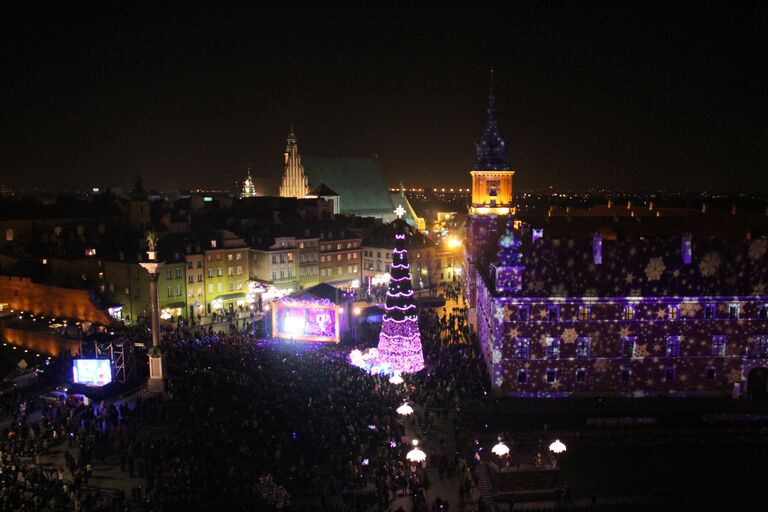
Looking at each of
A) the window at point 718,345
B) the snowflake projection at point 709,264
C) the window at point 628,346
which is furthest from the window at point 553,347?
the snowflake projection at point 709,264

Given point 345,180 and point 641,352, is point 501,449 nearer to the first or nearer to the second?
point 641,352

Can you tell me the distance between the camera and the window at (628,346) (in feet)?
126

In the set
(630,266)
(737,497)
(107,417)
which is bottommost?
(737,497)

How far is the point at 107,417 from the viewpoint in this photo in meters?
33.6

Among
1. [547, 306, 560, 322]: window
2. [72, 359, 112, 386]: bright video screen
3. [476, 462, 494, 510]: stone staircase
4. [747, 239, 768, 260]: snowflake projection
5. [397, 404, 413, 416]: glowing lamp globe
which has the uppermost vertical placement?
[747, 239, 768, 260]: snowflake projection

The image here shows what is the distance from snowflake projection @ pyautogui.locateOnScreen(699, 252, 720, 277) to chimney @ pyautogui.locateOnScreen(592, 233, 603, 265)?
5.45 meters

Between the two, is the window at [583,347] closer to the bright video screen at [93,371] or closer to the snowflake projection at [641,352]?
the snowflake projection at [641,352]

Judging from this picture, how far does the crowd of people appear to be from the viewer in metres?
26.2

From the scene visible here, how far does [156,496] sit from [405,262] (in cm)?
2114

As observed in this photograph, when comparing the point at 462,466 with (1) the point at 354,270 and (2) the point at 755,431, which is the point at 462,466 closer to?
(2) the point at 755,431

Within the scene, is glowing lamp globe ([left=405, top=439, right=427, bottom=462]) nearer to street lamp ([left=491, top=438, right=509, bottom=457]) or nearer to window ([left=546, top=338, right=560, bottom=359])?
street lamp ([left=491, top=438, right=509, bottom=457])

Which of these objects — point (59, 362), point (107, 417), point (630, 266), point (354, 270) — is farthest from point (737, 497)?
point (354, 270)

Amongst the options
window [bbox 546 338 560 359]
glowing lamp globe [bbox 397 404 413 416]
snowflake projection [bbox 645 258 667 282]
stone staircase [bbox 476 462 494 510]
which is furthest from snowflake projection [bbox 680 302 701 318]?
glowing lamp globe [bbox 397 404 413 416]

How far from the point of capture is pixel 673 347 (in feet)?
127
